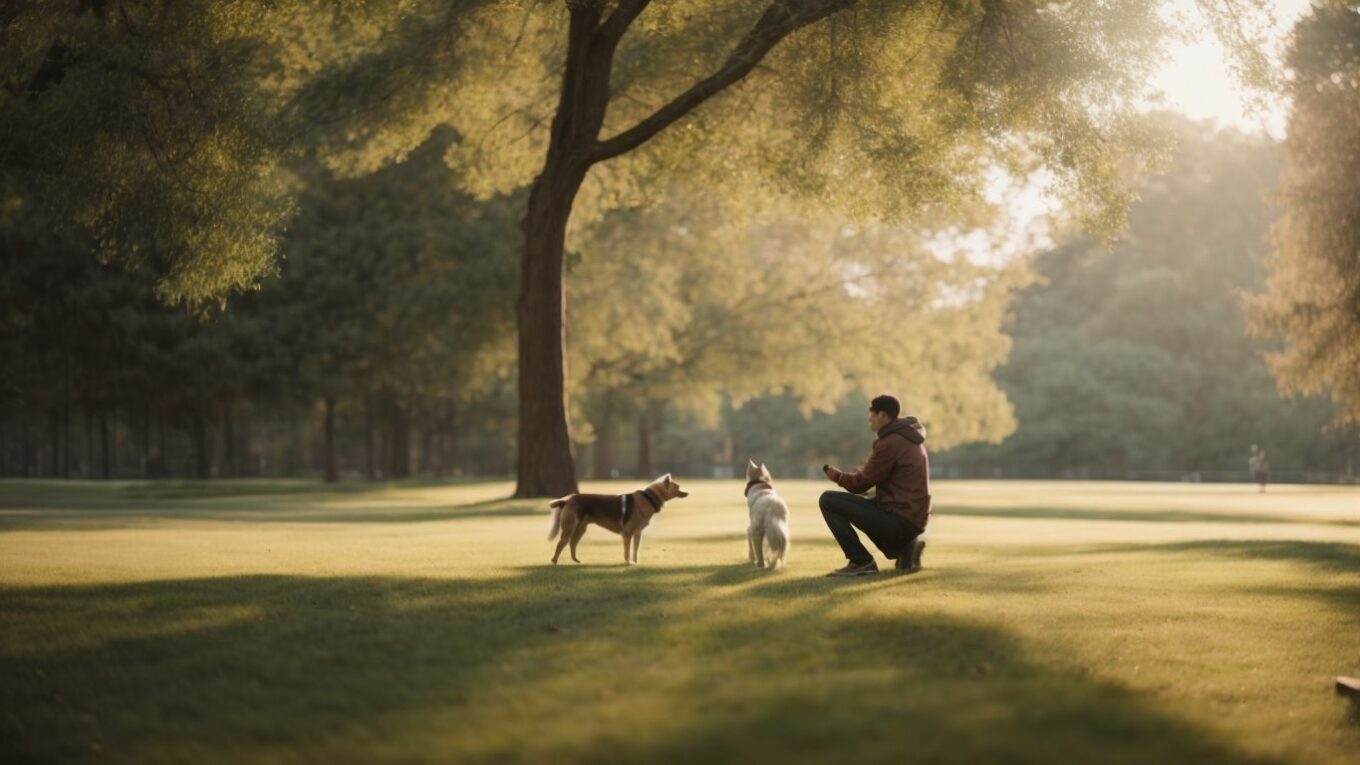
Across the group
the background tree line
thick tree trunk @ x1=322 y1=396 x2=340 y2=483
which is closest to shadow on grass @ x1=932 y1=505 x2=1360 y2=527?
the background tree line

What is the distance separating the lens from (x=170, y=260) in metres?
19.8

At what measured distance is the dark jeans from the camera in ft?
49.4

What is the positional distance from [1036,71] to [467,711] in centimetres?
1792

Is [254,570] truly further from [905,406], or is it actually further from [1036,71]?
[905,406]

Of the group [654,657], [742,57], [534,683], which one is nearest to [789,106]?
[742,57]

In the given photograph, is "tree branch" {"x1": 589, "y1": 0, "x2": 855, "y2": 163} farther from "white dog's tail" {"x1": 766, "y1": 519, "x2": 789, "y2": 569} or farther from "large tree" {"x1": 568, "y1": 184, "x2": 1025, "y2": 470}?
"large tree" {"x1": 568, "y1": 184, "x2": 1025, "y2": 470}

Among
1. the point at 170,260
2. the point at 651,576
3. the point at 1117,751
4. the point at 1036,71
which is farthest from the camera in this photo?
the point at 1036,71

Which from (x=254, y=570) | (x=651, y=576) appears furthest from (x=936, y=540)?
(x=254, y=570)

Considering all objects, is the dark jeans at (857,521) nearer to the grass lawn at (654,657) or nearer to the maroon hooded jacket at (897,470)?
the maroon hooded jacket at (897,470)

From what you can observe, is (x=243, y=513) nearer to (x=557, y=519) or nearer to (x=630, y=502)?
(x=557, y=519)

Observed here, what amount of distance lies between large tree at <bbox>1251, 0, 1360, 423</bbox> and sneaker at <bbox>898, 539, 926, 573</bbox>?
87.1ft

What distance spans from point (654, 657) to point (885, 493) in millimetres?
5311

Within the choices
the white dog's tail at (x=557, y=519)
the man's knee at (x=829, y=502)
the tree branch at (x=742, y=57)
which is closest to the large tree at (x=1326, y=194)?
the tree branch at (x=742, y=57)

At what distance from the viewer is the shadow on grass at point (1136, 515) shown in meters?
33.2
